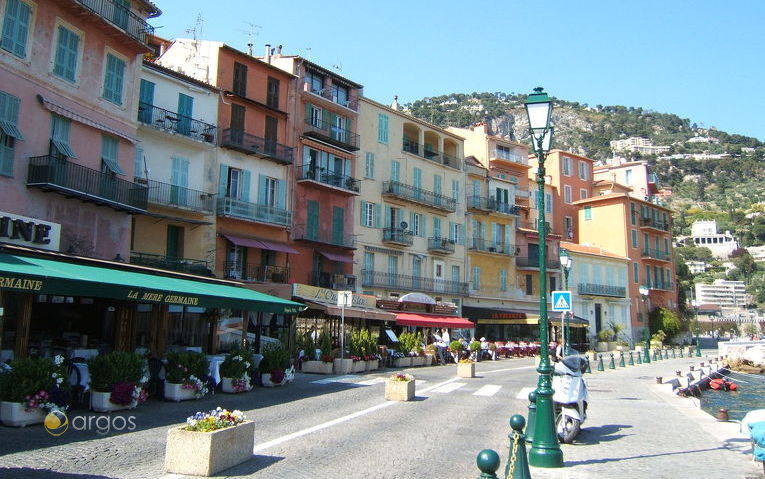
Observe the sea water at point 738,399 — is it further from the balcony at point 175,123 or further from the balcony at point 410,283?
the balcony at point 175,123

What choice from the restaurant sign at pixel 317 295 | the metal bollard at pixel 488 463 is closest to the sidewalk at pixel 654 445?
the metal bollard at pixel 488 463

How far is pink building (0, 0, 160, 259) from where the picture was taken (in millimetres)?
17703

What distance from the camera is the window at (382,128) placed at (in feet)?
133

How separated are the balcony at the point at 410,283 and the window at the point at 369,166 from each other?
20.0 feet

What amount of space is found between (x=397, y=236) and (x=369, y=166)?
4.69 metres

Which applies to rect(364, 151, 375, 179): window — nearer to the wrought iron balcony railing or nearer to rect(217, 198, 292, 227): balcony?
rect(217, 198, 292, 227): balcony

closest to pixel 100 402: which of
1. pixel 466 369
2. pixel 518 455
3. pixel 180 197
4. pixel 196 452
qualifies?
pixel 196 452

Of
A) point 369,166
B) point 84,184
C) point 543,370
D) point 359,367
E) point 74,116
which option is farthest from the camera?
point 369,166

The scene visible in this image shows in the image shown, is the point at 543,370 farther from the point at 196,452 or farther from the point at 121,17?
the point at 121,17

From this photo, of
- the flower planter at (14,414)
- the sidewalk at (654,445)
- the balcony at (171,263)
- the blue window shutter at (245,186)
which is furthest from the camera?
the blue window shutter at (245,186)

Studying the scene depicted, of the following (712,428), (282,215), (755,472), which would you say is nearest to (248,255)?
(282,215)

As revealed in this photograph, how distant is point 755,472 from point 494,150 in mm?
44421

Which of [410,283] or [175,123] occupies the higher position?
[175,123]

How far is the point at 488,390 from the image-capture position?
61.2 feet
